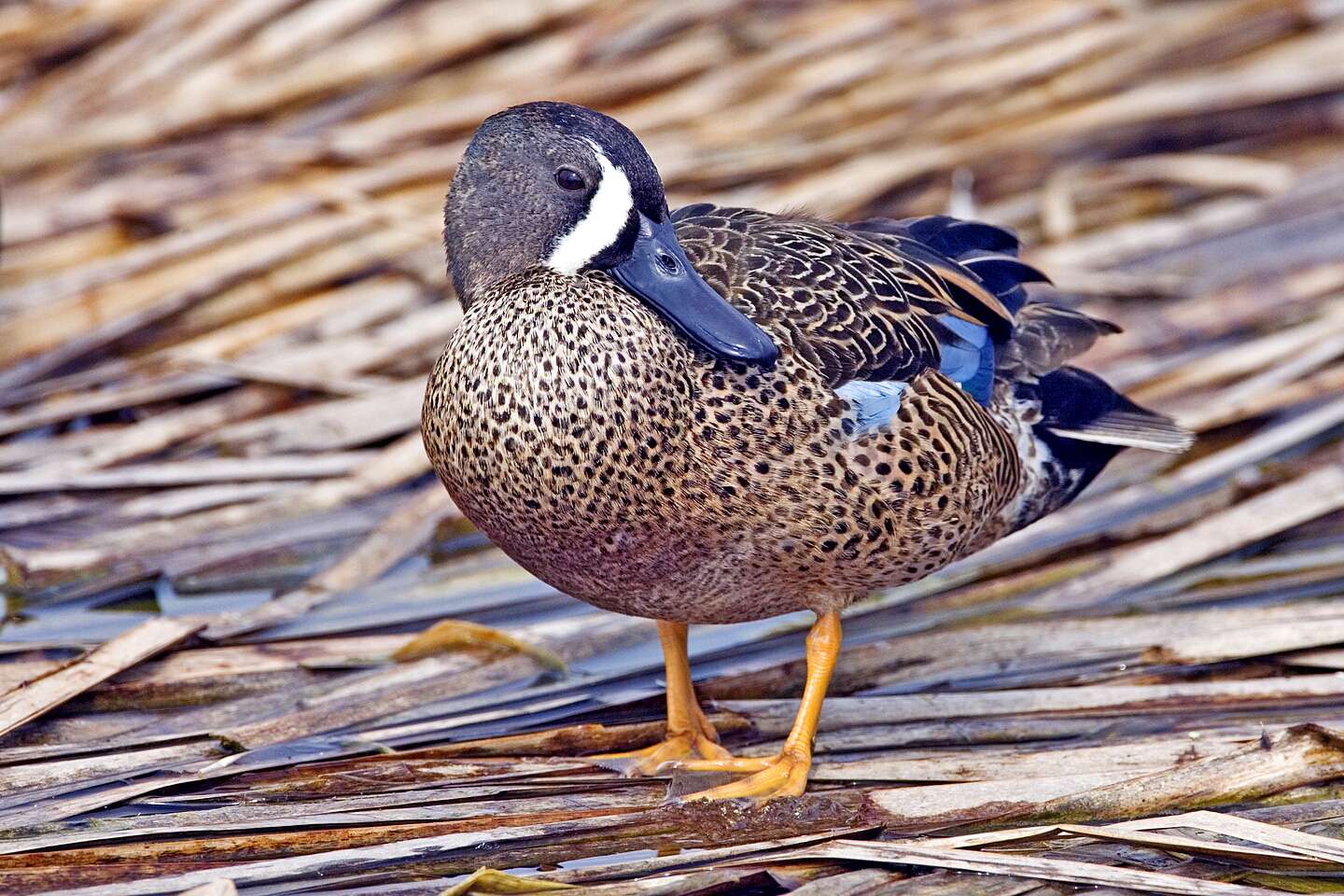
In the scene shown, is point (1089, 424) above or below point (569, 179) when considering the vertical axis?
below

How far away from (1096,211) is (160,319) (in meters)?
3.31

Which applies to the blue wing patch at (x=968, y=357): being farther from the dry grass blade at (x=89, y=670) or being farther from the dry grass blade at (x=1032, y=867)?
the dry grass blade at (x=89, y=670)

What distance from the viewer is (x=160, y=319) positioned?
5262mm

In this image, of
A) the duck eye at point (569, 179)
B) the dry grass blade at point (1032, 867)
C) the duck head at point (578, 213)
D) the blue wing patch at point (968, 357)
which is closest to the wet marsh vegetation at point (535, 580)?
the dry grass blade at point (1032, 867)

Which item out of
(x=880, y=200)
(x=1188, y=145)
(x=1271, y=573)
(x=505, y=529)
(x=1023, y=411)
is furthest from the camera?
(x=1188, y=145)

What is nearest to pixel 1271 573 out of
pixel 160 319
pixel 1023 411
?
pixel 1023 411

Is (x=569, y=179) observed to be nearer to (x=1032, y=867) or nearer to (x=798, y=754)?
(x=798, y=754)

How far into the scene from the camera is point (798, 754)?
3.53 m

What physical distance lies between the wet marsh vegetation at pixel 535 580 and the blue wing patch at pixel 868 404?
0.73 m

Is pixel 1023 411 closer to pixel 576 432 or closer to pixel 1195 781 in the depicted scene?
pixel 1195 781

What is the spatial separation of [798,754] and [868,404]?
74cm

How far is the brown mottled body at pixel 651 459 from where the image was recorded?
10.3ft

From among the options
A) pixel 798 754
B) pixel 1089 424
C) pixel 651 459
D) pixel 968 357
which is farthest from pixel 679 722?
pixel 1089 424

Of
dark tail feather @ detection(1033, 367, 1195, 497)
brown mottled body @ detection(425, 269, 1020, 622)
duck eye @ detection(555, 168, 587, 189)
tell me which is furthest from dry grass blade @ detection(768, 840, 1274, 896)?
duck eye @ detection(555, 168, 587, 189)
